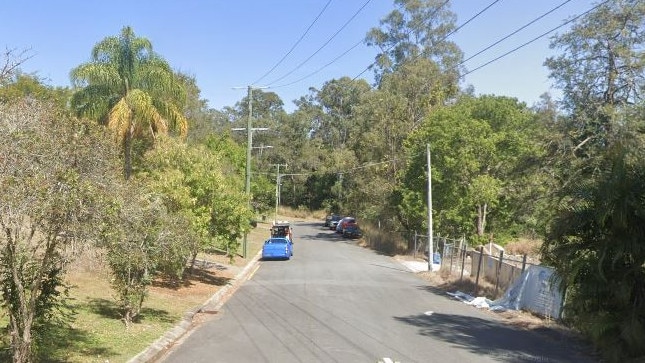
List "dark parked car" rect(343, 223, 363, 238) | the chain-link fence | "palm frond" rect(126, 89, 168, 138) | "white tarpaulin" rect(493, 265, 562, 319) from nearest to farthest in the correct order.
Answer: "white tarpaulin" rect(493, 265, 562, 319)
the chain-link fence
"palm frond" rect(126, 89, 168, 138)
"dark parked car" rect(343, 223, 363, 238)

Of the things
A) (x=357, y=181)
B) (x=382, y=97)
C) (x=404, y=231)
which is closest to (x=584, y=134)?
(x=404, y=231)

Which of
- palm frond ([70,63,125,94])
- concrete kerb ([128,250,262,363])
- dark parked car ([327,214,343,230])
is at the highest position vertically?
palm frond ([70,63,125,94])

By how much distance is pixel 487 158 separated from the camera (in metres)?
38.5

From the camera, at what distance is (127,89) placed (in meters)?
24.8

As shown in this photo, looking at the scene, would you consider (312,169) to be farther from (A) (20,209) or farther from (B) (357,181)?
(A) (20,209)

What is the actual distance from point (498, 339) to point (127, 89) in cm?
1748

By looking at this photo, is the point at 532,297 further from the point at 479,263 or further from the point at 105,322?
the point at 105,322

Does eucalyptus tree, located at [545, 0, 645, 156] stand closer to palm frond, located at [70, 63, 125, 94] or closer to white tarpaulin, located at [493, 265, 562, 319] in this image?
Answer: white tarpaulin, located at [493, 265, 562, 319]

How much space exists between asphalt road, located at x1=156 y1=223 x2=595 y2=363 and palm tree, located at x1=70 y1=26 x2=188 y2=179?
7637 millimetres

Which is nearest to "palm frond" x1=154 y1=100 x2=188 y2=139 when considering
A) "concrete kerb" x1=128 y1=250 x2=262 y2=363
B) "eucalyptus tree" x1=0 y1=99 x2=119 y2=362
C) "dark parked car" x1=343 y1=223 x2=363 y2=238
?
"concrete kerb" x1=128 y1=250 x2=262 y2=363

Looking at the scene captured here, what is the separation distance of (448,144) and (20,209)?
3393 cm

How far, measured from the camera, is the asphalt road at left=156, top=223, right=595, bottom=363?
38.7 ft

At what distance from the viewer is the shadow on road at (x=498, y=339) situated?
12570mm

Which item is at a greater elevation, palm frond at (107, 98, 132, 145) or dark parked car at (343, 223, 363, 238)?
palm frond at (107, 98, 132, 145)
